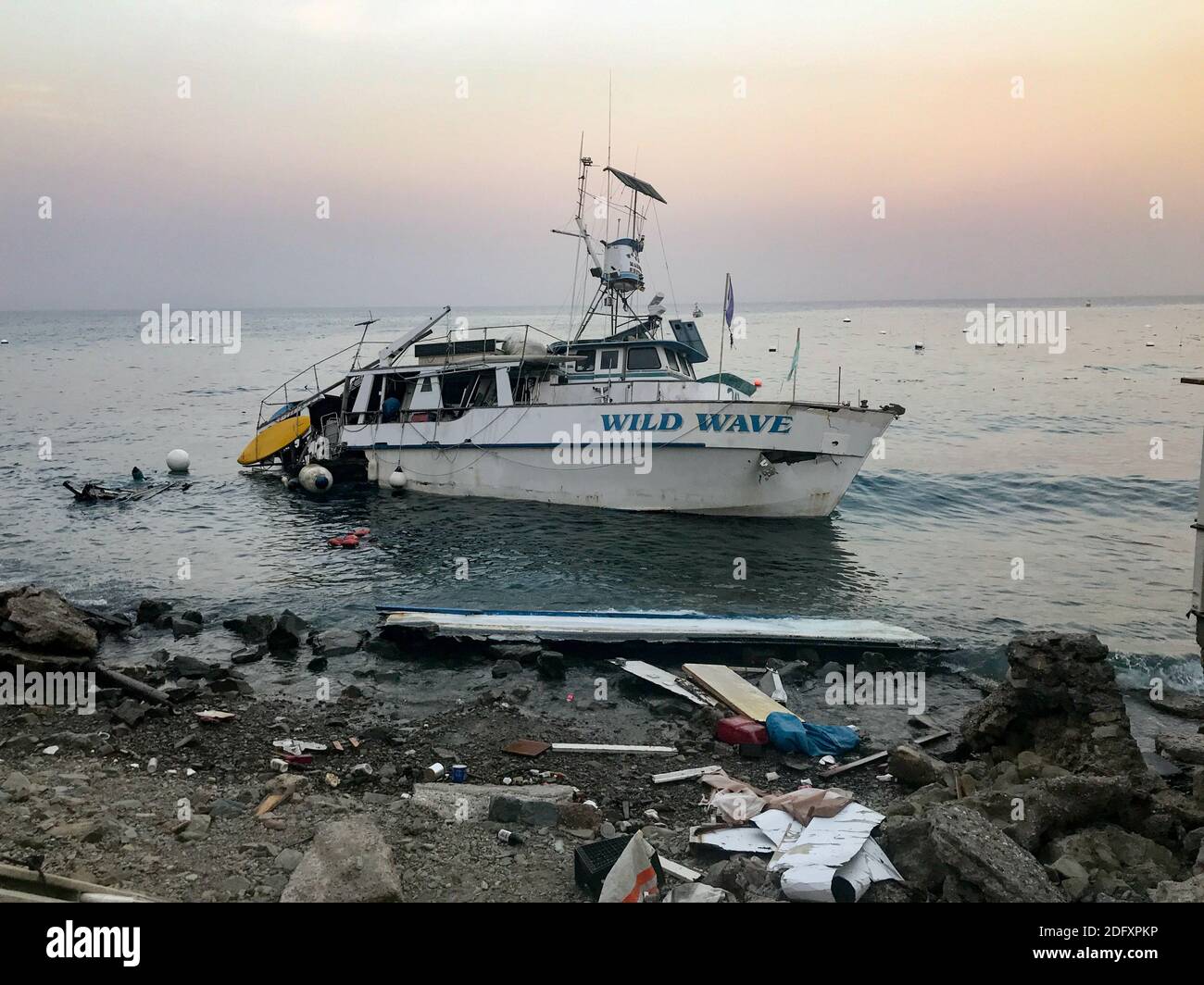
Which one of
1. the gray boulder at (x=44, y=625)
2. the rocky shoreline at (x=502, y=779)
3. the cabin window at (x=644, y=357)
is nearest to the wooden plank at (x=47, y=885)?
the rocky shoreline at (x=502, y=779)

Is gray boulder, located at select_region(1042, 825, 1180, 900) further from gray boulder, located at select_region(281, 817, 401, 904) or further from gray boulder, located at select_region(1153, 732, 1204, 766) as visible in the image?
gray boulder, located at select_region(281, 817, 401, 904)

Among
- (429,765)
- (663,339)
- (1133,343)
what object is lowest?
(429,765)

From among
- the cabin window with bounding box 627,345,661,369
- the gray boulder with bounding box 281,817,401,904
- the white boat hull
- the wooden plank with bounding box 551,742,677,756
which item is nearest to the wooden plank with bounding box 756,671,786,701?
the wooden plank with bounding box 551,742,677,756

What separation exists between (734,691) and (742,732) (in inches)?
48.9

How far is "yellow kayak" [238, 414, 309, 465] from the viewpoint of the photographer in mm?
26078

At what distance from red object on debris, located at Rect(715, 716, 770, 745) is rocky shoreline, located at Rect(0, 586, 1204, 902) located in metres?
0.15

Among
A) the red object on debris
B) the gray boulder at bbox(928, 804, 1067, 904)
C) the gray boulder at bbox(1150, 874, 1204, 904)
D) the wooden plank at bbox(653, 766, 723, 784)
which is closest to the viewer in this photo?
the gray boulder at bbox(1150, 874, 1204, 904)

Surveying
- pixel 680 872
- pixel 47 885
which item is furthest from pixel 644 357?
pixel 47 885

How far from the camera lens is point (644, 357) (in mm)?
21844

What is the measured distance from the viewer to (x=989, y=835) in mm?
5797

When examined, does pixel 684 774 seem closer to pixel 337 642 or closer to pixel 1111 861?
pixel 1111 861
